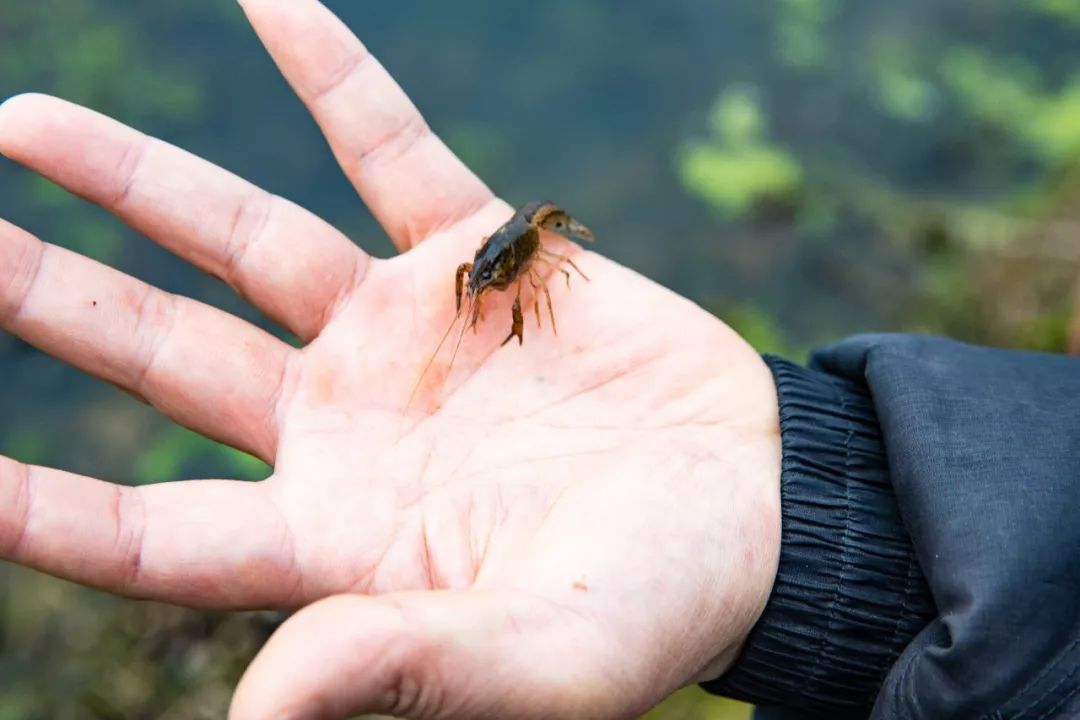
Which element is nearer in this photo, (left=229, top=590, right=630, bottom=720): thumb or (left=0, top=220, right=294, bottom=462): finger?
(left=229, top=590, right=630, bottom=720): thumb

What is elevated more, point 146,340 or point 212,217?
point 212,217

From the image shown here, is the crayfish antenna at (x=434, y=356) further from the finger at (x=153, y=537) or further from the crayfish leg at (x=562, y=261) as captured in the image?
the finger at (x=153, y=537)

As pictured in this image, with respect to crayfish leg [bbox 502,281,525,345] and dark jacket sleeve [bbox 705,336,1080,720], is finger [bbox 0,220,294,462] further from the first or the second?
dark jacket sleeve [bbox 705,336,1080,720]

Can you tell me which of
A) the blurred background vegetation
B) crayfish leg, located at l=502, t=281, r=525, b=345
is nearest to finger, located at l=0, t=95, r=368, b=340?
crayfish leg, located at l=502, t=281, r=525, b=345

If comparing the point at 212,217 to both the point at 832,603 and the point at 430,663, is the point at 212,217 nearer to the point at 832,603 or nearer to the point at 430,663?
the point at 430,663

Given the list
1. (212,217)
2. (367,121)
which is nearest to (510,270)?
(367,121)

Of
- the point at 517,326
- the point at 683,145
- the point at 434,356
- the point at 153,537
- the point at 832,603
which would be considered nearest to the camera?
the point at 153,537

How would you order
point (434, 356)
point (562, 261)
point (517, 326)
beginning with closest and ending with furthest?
point (434, 356) < point (517, 326) < point (562, 261)

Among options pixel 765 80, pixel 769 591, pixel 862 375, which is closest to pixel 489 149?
pixel 765 80
